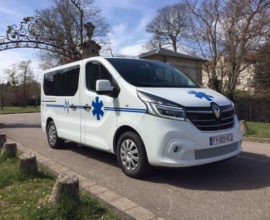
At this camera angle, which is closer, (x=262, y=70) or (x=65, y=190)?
(x=65, y=190)

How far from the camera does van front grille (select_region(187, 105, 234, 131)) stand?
17.5 ft

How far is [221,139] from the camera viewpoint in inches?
220

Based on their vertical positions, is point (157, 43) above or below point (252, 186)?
above

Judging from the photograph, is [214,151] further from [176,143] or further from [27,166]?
[27,166]

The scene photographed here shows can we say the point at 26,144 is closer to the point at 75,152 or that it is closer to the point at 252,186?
the point at 75,152

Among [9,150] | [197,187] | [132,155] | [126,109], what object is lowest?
[197,187]

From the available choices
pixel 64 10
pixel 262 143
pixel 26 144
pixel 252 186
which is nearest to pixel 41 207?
pixel 252 186

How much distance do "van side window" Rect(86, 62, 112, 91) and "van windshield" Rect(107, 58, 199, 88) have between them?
0.68 ft

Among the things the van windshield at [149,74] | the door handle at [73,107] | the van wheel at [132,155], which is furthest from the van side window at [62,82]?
the van wheel at [132,155]

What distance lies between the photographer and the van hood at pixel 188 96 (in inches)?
212

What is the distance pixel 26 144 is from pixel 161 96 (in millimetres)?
5816

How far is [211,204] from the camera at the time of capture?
4.63m

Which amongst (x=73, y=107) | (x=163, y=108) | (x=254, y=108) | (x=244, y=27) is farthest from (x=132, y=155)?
(x=254, y=108)

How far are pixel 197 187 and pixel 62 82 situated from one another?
14.1 ft
